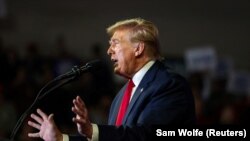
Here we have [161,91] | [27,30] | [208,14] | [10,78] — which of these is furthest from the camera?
[208,14]

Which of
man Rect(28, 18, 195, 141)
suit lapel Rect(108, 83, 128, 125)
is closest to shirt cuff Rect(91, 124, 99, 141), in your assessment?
man Rect(28, 18, 195, 141)

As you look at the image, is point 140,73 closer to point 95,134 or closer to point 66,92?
point 95,134

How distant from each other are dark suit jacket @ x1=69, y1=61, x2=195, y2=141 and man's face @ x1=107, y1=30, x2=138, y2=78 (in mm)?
99

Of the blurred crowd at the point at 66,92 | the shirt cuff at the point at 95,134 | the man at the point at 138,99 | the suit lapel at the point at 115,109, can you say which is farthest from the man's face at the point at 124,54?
the blurred crowd at the point at 66,92

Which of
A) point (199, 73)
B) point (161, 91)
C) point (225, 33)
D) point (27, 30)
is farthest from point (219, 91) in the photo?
point (161, 91)

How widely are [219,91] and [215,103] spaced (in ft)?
1.21

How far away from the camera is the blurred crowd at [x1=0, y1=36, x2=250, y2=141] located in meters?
6.07

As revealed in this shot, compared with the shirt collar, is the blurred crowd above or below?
below

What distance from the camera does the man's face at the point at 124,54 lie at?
3039 millimetres

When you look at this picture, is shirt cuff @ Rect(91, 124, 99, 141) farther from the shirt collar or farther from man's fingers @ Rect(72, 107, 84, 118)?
the shirt collar

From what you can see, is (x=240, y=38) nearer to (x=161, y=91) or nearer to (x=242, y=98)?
(x=242, y=98)

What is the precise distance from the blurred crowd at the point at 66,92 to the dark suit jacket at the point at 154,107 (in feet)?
7.92

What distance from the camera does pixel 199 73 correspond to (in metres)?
7.68

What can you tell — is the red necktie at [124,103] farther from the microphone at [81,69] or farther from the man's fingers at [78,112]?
the man's fingers at [78,112]
